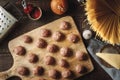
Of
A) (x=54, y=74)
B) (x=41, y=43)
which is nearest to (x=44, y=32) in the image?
(x=41, y=43)

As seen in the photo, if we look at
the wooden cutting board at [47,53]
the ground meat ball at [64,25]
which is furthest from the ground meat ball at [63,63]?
the ground meat ball at [64,25]

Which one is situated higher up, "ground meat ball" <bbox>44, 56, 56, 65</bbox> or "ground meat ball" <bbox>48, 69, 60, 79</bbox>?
"ground meat ball" <bbox>44, 56, 56, 65</bbox>

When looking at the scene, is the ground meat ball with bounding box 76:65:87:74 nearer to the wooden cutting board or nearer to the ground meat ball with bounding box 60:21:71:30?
the wooden cutting board

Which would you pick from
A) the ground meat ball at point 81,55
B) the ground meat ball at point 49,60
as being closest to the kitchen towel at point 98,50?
the ground meat ball at point 81,55

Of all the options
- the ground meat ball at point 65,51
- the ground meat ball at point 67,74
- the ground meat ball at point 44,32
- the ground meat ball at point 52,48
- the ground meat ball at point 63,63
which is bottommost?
the ground meat ball at point 67,74

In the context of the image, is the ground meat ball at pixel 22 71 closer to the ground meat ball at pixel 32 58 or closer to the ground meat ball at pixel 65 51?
the ground meat ball at pixel 32 58

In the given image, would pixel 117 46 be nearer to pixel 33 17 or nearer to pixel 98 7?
pixel 98 7

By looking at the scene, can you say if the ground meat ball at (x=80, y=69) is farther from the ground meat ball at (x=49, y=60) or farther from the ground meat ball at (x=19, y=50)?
the ground meat ball at (x=19, y=50)

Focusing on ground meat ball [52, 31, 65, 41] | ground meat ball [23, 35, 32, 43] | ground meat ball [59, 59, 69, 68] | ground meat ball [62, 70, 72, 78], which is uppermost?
ground meat ball [23, 35, 32, 43]

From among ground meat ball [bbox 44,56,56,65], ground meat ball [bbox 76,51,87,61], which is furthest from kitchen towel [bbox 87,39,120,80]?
ground meat ball [bbox 44,56,56,65]

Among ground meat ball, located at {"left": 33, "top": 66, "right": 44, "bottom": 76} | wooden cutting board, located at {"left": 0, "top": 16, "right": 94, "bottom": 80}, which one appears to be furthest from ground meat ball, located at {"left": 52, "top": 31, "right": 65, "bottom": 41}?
ground meat ball, located at {"left": 33, "top": 66, "right": 44, "bottom": 76}

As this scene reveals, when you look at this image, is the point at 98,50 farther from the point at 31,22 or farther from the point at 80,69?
the point at 31,22

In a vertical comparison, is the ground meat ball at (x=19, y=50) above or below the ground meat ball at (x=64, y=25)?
above
